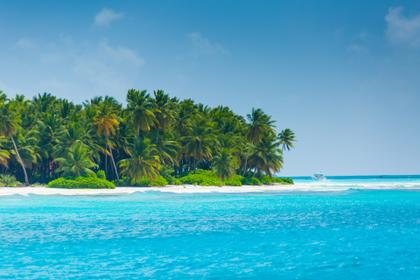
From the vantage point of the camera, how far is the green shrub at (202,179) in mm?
71000

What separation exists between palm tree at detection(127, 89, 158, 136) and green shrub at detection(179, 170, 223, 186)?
10452mm

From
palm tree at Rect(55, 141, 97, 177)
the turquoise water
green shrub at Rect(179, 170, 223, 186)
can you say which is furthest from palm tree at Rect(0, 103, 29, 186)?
the turquoise water

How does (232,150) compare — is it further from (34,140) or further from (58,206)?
(58,206)

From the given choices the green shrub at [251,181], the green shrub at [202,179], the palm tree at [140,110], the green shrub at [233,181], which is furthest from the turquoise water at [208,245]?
the green shrub at [251,181]

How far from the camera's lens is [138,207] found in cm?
3812

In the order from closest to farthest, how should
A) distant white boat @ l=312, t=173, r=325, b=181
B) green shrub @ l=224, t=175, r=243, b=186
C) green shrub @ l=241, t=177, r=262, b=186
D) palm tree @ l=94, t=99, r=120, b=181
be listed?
palm tree @ l=94, t=99, r=120, b=181 → green shrub @ l=224, t=175, r=243, b=186 → green shrub @ l=241, t=177, r=262, b=186 → distant white boat @ l=312, t=173, r=325, b=181

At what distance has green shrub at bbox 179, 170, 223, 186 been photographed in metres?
71.0

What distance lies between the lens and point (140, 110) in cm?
6588

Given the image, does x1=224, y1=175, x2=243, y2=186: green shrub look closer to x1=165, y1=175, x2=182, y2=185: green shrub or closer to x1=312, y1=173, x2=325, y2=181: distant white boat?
x1=165, y1=175, x2=182, y2=185: green shrub

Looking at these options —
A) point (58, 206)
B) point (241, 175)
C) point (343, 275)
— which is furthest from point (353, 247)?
point (241, 175)

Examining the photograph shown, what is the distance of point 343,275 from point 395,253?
193 inches

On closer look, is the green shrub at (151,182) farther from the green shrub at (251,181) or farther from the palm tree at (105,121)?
the green shrub at (251,181)

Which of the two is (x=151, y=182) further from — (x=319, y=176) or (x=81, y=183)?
(x=319, y=176)

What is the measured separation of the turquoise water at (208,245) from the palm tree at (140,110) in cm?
3328
